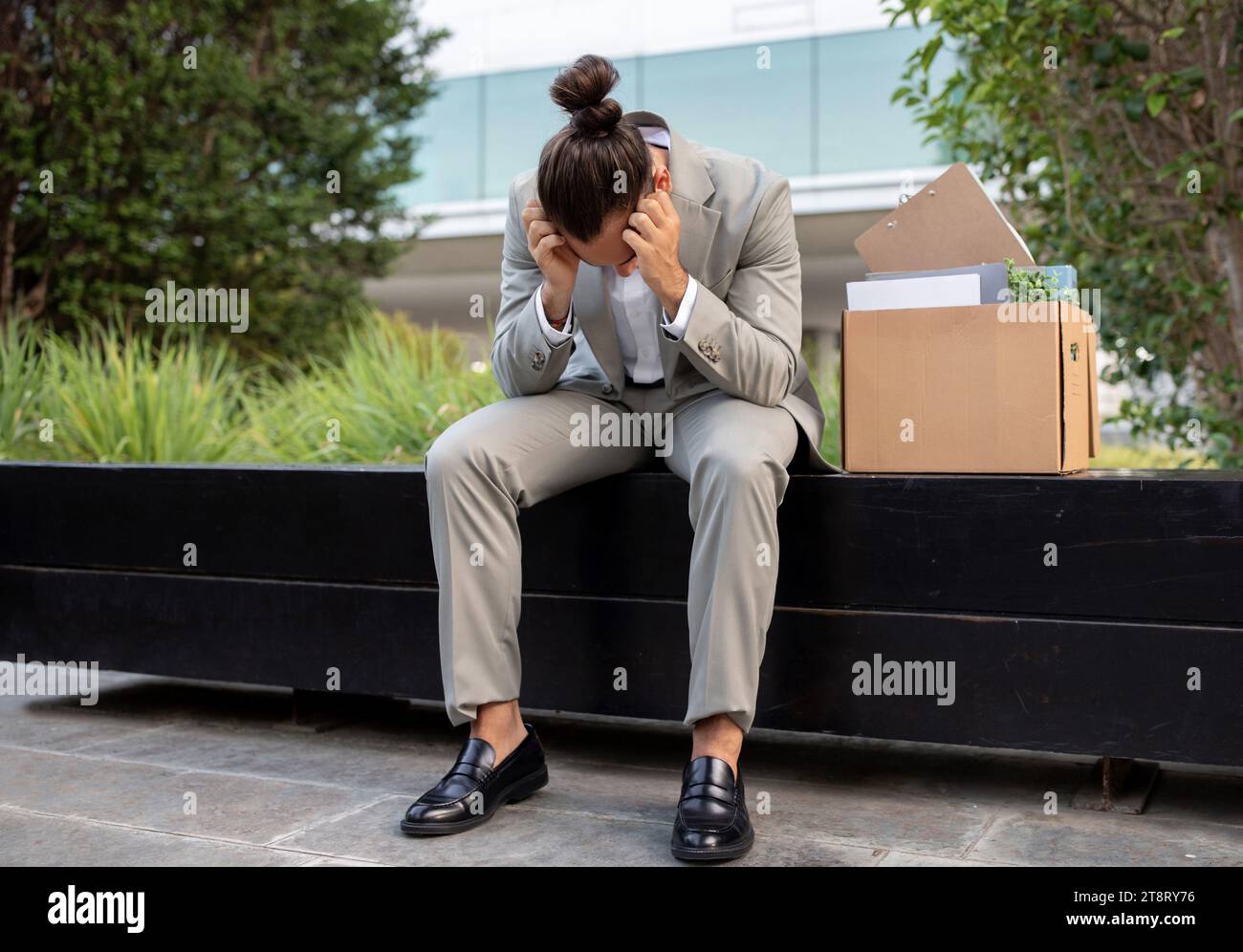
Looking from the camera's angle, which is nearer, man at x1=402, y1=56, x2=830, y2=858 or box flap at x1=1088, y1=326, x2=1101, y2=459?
man at x1=402, y1=56, x2=830, y2=858

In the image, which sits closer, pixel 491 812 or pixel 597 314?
pixel 491 812

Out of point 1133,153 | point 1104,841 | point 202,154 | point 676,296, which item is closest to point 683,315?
point 676,296

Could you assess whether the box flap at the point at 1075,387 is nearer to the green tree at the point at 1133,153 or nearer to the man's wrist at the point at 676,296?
the man's wrist at the point at 676,296

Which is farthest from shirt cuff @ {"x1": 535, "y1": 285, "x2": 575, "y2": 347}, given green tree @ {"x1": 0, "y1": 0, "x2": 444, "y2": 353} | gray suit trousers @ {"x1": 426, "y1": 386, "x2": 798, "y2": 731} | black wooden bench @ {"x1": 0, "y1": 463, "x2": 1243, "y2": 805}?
green tree @ {"x1": 0, "y1": 0, "x2": 444, "y2": 353}

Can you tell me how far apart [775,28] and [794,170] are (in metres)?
1.18

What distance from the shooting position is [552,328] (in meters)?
2.38

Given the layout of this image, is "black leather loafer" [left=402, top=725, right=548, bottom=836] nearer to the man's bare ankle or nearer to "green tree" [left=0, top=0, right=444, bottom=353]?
the man's bare ankle

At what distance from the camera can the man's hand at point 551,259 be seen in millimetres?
2236

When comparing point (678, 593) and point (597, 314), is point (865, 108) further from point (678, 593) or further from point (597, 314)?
point (678, 593)

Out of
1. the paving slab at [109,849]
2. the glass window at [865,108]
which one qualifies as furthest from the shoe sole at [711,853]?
the glass window at [865,108]

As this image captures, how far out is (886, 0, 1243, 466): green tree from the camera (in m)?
3.34

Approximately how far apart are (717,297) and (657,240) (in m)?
0.23

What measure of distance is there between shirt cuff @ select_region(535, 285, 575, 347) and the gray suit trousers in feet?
0.49
